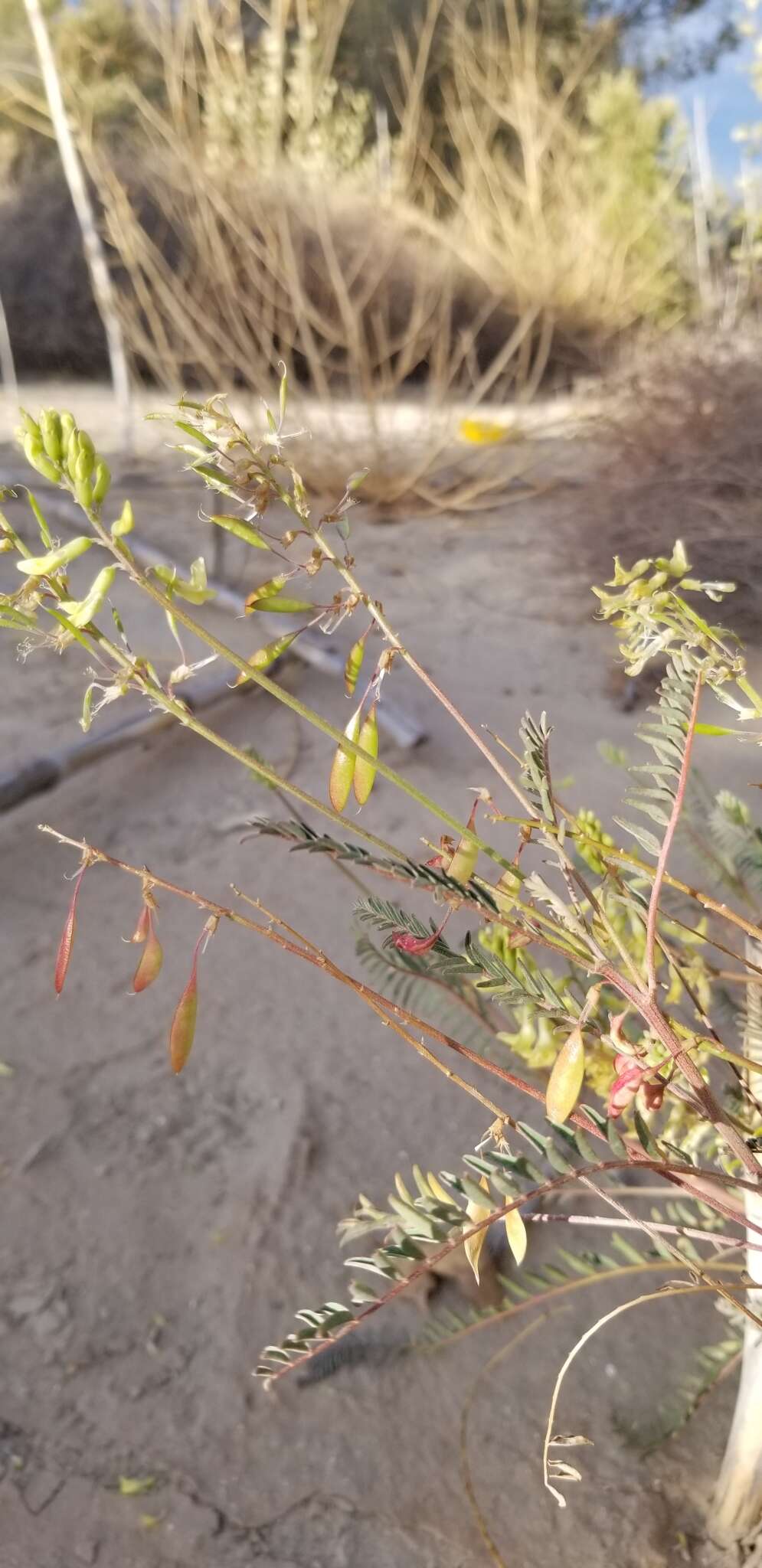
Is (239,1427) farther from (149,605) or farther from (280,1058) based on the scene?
(149,605)

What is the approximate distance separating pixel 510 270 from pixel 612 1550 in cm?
592

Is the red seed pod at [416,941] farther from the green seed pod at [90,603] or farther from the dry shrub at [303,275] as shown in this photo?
the dry shrub at [303,275]

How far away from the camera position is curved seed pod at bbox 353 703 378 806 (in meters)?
0.46

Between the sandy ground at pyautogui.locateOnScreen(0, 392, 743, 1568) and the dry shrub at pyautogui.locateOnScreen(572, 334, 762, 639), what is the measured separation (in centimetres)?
91

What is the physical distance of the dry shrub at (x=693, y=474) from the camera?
2.65 m

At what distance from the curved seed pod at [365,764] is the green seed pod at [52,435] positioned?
0.51ft

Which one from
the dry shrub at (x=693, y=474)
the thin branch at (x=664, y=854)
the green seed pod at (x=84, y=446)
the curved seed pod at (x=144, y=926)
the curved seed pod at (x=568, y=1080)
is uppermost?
the green seed pod at (x=84, y=446)

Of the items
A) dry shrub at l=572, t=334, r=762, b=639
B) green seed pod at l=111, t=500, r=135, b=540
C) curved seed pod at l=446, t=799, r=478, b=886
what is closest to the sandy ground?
curved seed pod at l=446, t=799, r=478, b=886

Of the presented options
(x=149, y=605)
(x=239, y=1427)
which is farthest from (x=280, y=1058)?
(x=149, y=605)

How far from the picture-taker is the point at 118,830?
200 cm

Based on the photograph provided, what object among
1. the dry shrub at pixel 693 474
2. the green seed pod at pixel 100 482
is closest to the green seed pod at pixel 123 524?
the green seed pod at pixel 100 482

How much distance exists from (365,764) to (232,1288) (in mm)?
813

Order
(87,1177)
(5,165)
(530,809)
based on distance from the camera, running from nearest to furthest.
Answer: (530,809) < (87,1177) < (5,165)

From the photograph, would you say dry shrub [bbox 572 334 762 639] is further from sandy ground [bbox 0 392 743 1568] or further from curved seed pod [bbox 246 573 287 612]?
curved seed pod [bbox 246 573 287 612]
